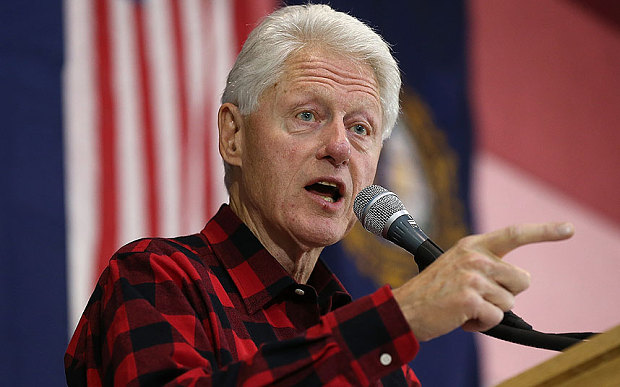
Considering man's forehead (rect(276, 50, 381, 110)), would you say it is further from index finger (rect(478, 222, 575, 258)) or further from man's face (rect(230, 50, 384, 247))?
index finger (rect(478, 222, 575, 258))

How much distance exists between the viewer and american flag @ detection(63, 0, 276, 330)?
97.4 inches

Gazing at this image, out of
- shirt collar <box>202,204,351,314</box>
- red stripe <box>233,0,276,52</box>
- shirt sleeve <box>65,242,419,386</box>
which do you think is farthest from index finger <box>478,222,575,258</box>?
red stripe <box>233,0,276,52</box>

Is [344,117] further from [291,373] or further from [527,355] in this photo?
[527,355]

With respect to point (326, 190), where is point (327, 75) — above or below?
above

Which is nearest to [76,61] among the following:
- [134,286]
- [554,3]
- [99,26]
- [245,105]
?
[99,26]

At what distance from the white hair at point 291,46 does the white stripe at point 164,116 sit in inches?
29.0

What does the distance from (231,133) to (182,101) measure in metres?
0.84

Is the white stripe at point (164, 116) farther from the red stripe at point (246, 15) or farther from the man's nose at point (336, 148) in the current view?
the man's nose at point (336, 148)

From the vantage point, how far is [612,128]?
188 inches

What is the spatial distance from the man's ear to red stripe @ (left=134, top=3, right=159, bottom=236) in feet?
2.35

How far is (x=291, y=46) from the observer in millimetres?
1918

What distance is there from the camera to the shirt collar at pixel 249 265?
170cm

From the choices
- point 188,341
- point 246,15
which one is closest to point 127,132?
point 246,15

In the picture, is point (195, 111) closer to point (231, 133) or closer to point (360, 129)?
point (231, 133)
